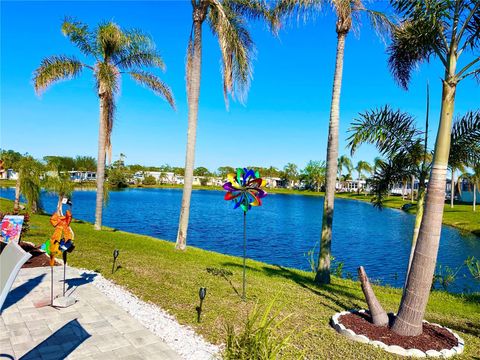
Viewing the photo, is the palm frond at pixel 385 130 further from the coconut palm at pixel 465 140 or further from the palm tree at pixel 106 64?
the palm tree at pixel 106 64

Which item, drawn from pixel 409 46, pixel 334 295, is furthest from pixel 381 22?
pixel 334 295

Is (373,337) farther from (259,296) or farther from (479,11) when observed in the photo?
(479,11)

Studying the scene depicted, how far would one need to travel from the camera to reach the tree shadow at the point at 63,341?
4311mm

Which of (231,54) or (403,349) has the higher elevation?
(231,54)

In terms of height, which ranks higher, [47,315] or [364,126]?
[364,126]

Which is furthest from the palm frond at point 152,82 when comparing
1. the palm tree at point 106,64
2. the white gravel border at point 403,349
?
the white gravel border at point 403,349

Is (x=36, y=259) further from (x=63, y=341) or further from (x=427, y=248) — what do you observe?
(x=427, y=248)

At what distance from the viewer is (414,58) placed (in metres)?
8.99

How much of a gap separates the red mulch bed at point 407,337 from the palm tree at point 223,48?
742cm

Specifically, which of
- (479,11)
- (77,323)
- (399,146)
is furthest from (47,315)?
(479,11)

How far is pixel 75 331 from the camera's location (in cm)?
504

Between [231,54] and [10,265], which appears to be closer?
[10,265]

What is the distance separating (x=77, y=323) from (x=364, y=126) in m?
7.29

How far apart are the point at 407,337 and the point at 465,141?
4809 millimetres
